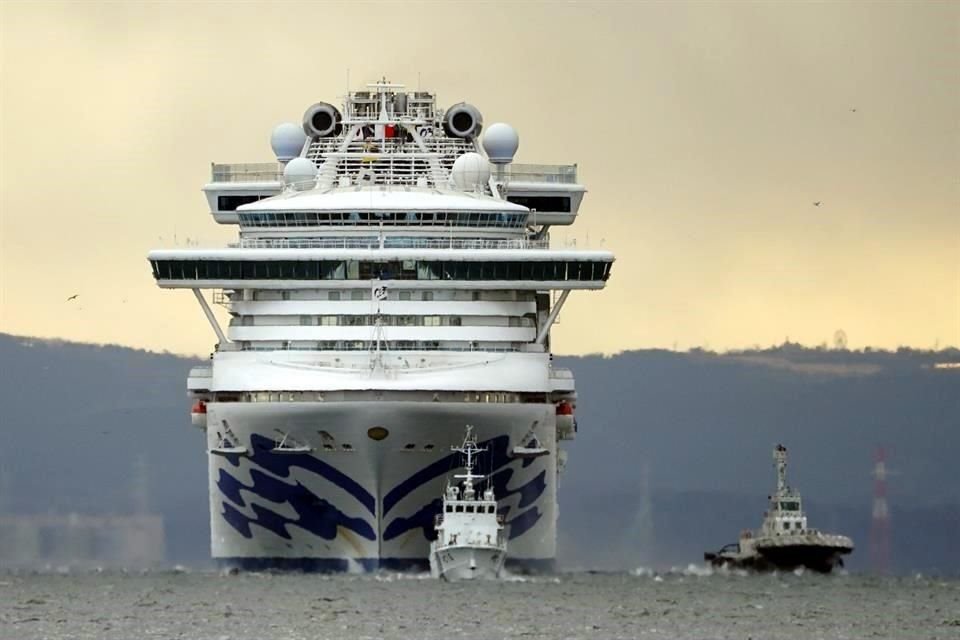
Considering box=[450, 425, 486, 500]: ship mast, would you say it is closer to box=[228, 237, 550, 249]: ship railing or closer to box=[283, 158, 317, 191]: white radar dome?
box=[228, 237, 550, 249]: ship railing

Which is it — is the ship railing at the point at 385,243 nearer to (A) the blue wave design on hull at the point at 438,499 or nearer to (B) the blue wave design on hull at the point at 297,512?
(A) the blue wave design on hull at the point at 438,499

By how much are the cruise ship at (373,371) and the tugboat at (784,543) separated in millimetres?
11694

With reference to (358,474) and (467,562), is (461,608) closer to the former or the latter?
(467,562)

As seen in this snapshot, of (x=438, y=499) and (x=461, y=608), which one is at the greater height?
(x=438, y=499)

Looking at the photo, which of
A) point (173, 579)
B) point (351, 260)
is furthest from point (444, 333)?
point (173, 579)

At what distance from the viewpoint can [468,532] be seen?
492ft

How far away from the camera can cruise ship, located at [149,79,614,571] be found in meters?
151

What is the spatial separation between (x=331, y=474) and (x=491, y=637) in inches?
700

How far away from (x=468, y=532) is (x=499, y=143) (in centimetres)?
2250

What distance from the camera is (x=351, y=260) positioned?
154 meters

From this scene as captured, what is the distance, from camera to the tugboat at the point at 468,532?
14950 cm

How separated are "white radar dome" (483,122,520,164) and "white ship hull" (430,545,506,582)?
21652mm

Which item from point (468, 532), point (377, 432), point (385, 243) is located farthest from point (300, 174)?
point (468, 532)

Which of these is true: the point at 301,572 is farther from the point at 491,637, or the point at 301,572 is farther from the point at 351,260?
the point at 491,637
